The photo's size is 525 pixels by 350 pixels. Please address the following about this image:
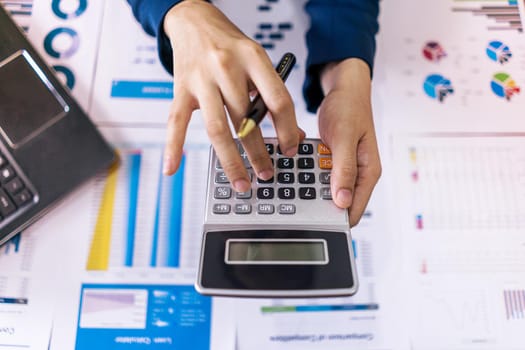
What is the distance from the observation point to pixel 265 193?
0.35 m

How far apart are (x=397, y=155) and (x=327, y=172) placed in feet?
0.40

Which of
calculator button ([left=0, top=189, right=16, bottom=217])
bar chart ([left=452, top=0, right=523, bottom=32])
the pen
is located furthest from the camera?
bar chart ([left=452, top=0, right=523, bottom=32])

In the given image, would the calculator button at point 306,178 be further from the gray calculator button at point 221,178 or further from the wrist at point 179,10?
the wrist at point 179,10

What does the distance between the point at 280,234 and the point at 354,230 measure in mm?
120

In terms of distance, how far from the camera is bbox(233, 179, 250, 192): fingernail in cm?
33

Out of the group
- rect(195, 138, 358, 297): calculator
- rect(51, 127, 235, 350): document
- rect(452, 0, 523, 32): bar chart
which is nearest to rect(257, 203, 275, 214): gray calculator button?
rect(195, 138, 358, 297): calculator

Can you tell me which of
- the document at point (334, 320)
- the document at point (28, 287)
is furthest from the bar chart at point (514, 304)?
the document at point (28, 287)

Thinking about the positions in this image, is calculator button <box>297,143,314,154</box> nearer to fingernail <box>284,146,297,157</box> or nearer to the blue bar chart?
fingernail <box>284,146,297,157</box>

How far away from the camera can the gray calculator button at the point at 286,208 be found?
13.5 inches

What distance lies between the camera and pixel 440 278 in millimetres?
407

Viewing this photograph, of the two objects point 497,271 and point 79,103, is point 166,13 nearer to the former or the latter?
point 79,103

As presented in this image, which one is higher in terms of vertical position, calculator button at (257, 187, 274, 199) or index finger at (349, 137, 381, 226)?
calculator button at (257, 187, 274, 199)

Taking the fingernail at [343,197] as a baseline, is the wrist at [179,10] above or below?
above

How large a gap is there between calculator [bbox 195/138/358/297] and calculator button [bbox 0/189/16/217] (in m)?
0.20
